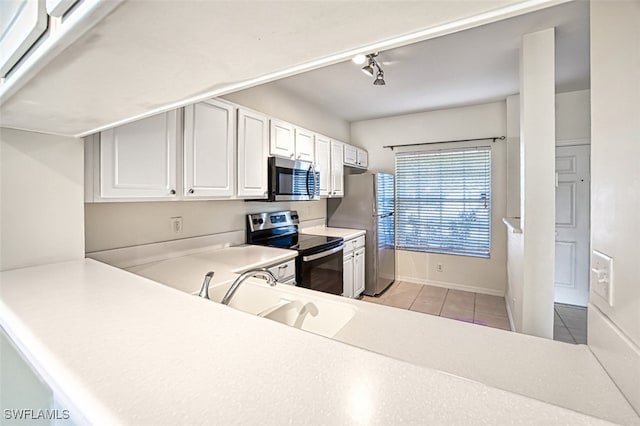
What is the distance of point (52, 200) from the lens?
4.51ft

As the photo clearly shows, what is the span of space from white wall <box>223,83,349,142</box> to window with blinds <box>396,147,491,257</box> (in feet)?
3.83

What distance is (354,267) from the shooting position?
3.44 meters

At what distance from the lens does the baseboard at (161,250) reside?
5.83 feet

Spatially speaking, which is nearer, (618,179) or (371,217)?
(618,179)

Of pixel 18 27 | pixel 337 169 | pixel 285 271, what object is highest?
pixel 337 169

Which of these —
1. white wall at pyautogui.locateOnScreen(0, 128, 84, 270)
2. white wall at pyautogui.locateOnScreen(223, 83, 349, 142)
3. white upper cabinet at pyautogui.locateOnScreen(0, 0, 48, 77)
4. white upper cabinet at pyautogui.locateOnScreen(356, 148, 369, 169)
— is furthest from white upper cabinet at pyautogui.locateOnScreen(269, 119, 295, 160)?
white upper cabinet at pyautogui.locateOnScreen(0, 0, 48, 77)

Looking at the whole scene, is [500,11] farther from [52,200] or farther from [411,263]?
[411,263]

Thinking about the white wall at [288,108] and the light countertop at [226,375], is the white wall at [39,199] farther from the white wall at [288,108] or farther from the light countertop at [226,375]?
the white wall at [288,108]

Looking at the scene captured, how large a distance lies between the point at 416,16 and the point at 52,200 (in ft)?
5.71

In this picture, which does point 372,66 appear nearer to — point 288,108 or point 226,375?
point 288,108

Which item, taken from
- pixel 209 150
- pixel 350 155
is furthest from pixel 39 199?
pixel 350 155

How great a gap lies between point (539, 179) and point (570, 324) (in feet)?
6.39

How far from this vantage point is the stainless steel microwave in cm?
258

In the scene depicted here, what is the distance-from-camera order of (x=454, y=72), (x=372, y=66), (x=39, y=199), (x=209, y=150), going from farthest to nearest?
(x=454, y=72)
(x=372, y=66)
(x=209, y=150)
(x=39, y=199)
